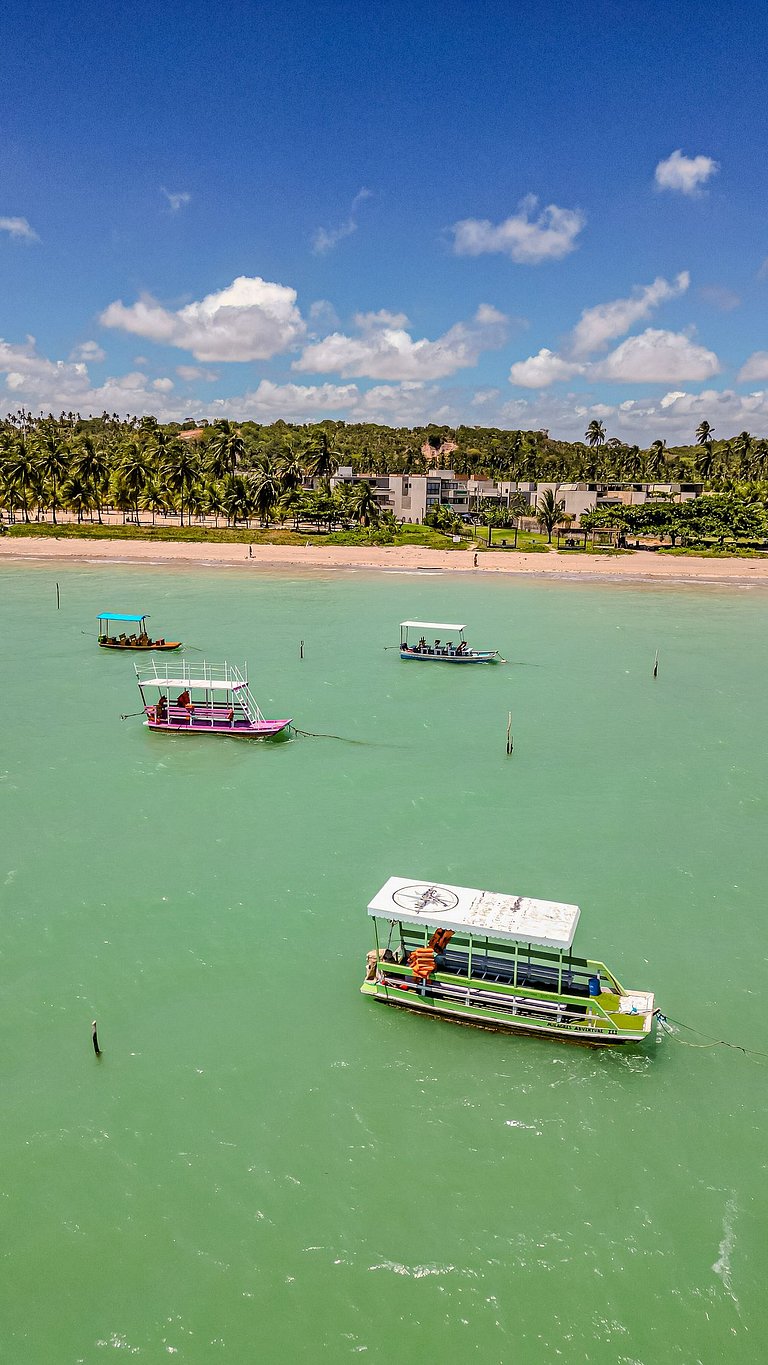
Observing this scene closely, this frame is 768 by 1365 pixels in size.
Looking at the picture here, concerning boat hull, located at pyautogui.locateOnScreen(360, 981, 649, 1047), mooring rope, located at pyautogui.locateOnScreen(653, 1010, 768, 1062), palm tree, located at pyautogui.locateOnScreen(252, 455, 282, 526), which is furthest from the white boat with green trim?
palm tree, located at pyautogui.locateOnScreen(252, 455, 282, 526)

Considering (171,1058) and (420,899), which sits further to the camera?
(420,899)

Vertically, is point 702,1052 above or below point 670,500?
below

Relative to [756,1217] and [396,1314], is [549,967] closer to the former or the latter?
[756,1217]

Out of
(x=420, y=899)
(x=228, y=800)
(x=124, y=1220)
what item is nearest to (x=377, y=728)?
(x=228, y=800)

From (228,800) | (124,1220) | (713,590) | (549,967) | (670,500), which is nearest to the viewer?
(124,1220)

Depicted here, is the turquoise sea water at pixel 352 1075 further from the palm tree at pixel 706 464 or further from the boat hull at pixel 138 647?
the palm tree at pixel 706 464

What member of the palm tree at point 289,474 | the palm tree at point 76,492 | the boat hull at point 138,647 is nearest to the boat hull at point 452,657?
the boat hull at point 138,647
